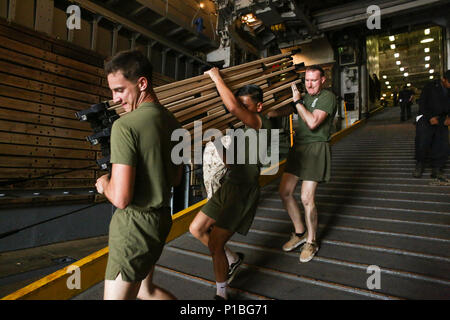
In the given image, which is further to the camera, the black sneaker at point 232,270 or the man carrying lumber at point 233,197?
the black sneaker at point 232,270

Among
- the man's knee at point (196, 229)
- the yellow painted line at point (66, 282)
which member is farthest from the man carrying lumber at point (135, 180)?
the yellow painted line at point (66, 282)

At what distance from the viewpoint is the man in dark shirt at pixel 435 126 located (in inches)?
163

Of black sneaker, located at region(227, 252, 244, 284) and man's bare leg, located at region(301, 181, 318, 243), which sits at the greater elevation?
man's bare leg, located at region(301, 181, 318, 243)

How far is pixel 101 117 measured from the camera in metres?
1.79

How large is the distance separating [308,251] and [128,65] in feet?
7.33

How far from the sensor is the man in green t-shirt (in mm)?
2529

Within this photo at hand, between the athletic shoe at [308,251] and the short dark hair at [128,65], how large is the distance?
215cm

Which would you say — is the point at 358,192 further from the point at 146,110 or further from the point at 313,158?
the point at 146,110

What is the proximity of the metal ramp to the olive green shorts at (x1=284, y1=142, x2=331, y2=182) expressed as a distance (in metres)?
0.78

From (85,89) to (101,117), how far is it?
578 cm

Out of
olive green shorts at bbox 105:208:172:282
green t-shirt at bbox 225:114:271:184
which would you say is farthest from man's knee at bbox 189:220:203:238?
olive green shorts at bbox 105:208:172:282

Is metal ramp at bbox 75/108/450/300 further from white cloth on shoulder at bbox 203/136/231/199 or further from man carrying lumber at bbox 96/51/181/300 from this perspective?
man carrying lumber at bbox 96/51/181/300

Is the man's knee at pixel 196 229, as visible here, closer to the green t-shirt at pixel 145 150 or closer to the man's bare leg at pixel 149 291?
the man's bare leg at pixel 149 291

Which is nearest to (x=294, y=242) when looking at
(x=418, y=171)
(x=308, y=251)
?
(x=308, y=251)
